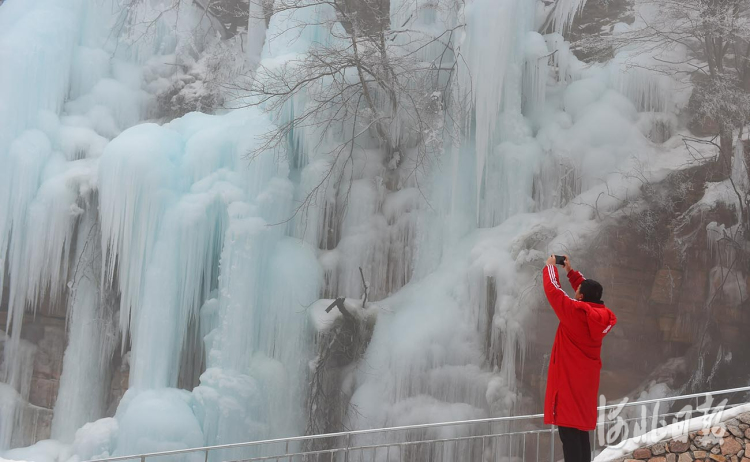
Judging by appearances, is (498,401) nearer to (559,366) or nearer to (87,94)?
(559,366)

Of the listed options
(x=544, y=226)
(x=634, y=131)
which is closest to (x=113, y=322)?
(x=544, y=226)

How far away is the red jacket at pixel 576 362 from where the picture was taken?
2996mm

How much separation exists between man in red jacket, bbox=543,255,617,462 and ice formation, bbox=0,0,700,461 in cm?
345

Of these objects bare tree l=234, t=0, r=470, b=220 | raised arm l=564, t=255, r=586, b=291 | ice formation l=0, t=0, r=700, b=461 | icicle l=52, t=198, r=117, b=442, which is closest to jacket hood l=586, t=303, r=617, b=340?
raised arm l=564, t=255, r=586, b=291

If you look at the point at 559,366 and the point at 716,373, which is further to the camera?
the point at 716,373

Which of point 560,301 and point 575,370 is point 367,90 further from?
point 575,370

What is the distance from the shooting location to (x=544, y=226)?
267 inches

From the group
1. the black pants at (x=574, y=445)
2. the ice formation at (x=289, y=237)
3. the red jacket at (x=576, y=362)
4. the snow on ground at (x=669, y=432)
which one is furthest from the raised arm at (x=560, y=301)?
the ice formation at (x=289, y=237)

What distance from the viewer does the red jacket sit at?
300 cm

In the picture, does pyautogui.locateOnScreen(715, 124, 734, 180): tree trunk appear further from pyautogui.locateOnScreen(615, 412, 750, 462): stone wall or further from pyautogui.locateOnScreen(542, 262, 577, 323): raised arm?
pyautogui.locateOnScreen(542, 262, 577, 323): raised arm

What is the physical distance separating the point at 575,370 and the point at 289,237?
4549 millimetres

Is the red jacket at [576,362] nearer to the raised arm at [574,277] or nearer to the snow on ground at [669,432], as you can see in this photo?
the raised arm at [574,277]

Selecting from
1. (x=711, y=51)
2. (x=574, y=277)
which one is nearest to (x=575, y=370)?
(x=574, y=277)

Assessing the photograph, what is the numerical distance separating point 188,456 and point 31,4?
20.1 ft
